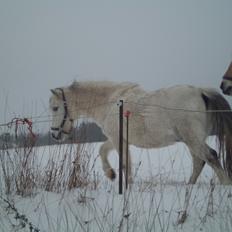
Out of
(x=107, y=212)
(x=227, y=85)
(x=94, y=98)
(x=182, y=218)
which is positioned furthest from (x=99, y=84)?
(x=182, y=218)

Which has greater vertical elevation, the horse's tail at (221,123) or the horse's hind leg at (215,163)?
the horse's tail at (221,123)

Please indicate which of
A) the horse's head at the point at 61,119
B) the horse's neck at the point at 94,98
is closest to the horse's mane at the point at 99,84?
the horse's neck at the point at 94,98

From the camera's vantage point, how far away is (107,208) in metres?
3.67

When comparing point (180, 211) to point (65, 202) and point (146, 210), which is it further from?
point (65, 202)

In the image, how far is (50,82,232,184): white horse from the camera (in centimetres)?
592

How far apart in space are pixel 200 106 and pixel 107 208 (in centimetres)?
315

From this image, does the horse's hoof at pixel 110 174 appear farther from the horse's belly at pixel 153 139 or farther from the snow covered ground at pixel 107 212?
the snow covered ground at pixel 107 212

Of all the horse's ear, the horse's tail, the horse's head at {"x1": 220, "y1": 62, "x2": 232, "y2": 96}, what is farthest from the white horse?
the horse's ear

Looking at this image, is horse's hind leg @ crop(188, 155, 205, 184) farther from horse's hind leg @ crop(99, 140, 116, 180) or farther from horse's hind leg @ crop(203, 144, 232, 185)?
horse's hind leg @ crop(99, 140, 116, 180)

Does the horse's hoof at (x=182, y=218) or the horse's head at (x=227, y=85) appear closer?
the horse's hoof at (x=182, y=218)

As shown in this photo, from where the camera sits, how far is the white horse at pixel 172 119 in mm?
5918

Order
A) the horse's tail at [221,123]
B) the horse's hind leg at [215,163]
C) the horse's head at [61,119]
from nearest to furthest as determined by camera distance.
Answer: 1. the horse's hind leg at [215,163]
2. the horse's tail at [221,123]
3. the horse's head at [61,119]

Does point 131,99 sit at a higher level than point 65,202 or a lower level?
higher

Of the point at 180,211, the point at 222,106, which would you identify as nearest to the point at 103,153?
the point at 222,106
